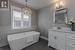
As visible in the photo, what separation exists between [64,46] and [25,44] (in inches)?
70.5

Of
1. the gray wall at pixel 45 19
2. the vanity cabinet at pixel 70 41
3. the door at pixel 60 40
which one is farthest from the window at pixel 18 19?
the vanity cabinet at pixel 70 41

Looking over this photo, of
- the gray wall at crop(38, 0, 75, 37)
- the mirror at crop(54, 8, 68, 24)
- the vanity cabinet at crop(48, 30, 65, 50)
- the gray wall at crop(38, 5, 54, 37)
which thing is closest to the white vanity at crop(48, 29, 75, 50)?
the vanity cabinet at crop(48, 30, 65, 50)

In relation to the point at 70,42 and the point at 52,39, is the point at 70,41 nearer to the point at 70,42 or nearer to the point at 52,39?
the point at 70,42

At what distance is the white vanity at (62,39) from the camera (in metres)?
2.10

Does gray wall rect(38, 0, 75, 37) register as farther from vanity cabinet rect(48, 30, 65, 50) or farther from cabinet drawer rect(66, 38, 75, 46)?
cabinet drawer rect(66, 38, 75, 46)

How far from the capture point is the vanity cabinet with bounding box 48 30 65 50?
2.38 metres

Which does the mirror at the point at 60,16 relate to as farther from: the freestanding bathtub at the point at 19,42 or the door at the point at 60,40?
the freestanding bathtub at the point at 19,42

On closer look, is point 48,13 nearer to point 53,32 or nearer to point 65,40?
point 53,32

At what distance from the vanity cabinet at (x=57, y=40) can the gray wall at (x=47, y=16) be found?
98 cm

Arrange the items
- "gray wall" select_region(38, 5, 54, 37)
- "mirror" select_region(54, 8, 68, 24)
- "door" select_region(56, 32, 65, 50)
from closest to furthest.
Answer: "door" select_region(56, 32, 65, 50)
"mirror" select_region(54, 8, 68, 24)
"gray wall" select_region(38, 5, 54, 37)

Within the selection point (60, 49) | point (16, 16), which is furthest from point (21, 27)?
point (60, 49)

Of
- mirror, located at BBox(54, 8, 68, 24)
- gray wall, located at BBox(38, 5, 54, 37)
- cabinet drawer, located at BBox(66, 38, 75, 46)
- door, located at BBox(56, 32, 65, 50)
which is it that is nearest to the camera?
cabinet drawer, located at BBox(66, 38, 75, 46)

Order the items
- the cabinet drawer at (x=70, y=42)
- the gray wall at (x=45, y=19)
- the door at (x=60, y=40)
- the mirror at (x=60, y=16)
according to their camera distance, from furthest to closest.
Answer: the gray wall at (x=45, y=19) < the mirror at (x=60, y=16) < the door at (x=60, y=40) < the cabinet drawer at (x=70, y=42)

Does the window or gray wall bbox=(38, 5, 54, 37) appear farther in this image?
gray wall bbox=(38, 5, 54, 37)
